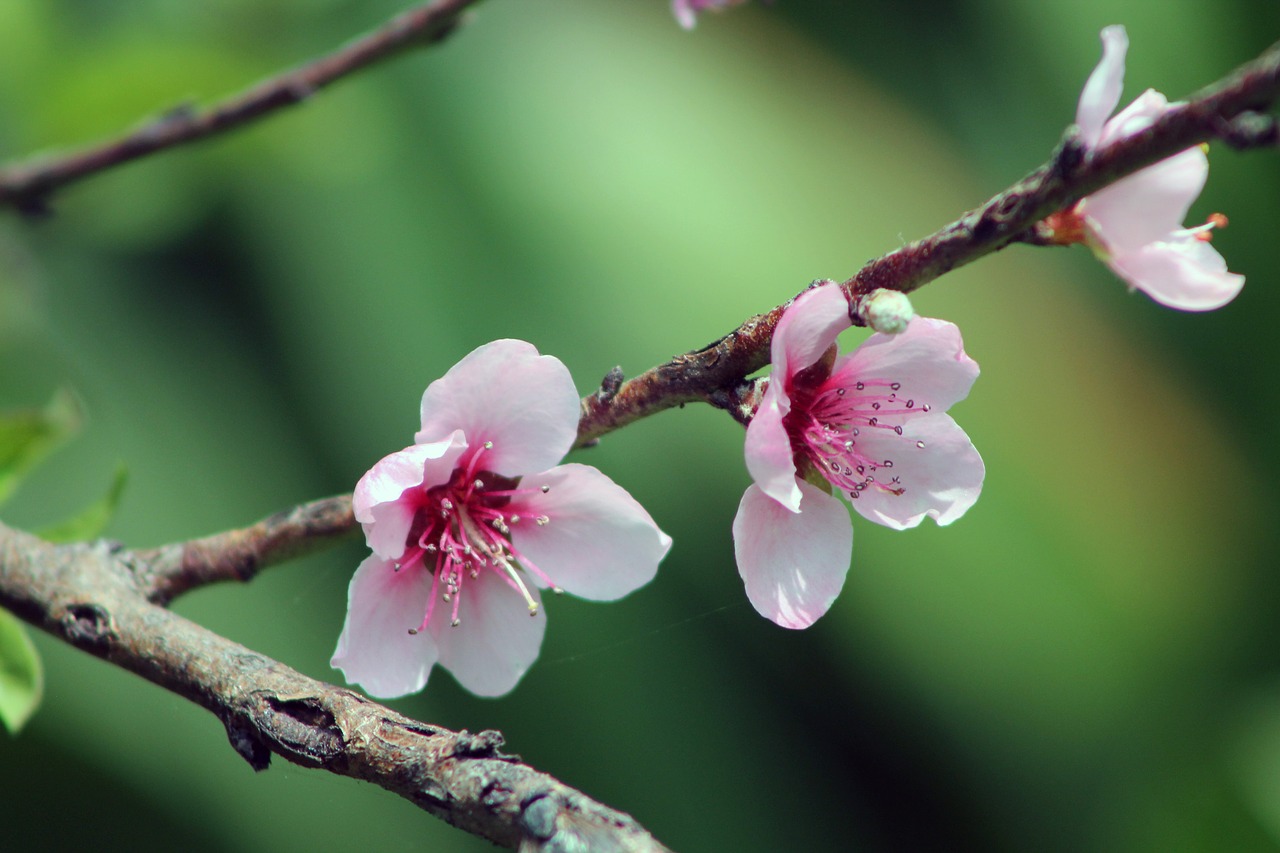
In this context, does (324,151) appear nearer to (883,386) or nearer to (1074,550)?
(883,386)

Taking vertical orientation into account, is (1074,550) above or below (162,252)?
below

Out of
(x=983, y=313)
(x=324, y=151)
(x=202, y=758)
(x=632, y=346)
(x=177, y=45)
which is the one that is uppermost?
(x=177, y=45)

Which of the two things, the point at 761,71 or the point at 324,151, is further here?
the point at 761,71

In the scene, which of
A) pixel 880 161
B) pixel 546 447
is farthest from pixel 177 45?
pixel 880 161

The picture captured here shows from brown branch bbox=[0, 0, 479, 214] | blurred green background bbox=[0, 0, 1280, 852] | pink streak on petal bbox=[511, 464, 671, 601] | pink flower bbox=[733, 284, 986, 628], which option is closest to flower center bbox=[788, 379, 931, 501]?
pink flower bbox=[733, 284, 986, 628]

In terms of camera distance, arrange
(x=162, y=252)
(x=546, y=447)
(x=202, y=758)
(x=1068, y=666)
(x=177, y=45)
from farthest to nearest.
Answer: (x=1068, y=666) → (x=162, y=252) → (x=202, y=758) → (x=177, y=45) → (x=546, y=447)

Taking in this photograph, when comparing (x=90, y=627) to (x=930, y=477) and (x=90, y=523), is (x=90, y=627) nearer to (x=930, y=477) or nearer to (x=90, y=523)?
(x=90, y=523)

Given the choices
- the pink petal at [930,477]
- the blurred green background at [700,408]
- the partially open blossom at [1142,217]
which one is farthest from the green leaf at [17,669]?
the blurred green background at [700,408]

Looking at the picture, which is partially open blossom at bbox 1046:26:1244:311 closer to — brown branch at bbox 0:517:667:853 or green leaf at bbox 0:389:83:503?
brown branch at bbox 0:517:667:853

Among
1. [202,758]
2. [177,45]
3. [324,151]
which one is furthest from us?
[202,758]
